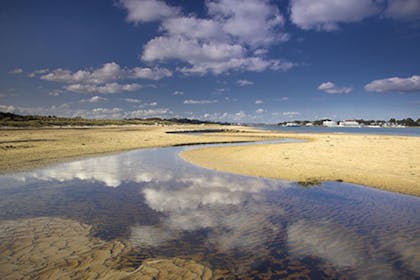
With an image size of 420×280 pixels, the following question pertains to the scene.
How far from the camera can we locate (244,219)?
8.48 meters

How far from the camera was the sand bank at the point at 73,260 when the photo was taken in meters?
5.30

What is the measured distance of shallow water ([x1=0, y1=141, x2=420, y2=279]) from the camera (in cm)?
592

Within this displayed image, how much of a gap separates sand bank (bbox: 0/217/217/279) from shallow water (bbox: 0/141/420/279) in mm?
367

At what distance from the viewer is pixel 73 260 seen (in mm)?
5859

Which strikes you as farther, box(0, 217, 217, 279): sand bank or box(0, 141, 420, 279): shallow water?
box(0, 141, 420, 279): shallow water

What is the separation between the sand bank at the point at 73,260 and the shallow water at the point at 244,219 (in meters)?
0.37

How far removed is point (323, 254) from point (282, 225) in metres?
1.82

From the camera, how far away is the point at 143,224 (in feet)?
26.4

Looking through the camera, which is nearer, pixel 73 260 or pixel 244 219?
pixel 73 260

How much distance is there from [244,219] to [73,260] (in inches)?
203

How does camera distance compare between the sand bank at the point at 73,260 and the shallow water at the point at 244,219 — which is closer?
the sand bank at the point at 73,260

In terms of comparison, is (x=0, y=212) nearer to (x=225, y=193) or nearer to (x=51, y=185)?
(x=51, y=185)

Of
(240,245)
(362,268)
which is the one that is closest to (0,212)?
(240,245)

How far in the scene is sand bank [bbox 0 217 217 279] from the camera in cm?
530
